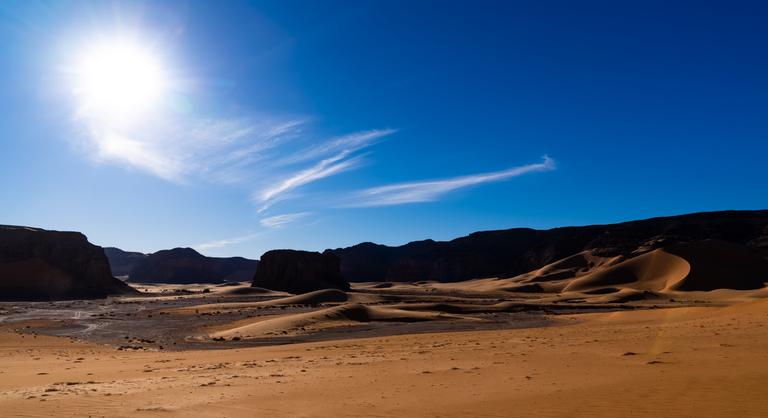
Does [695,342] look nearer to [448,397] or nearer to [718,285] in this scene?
[448,397]

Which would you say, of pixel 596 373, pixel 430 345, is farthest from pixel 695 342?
pixel 430 345

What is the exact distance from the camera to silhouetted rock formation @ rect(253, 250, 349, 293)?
9675 cm

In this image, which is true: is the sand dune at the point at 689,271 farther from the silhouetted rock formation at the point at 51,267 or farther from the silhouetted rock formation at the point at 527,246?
the silhouetted rock formation at the point at 51,267

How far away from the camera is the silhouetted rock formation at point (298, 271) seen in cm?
9675

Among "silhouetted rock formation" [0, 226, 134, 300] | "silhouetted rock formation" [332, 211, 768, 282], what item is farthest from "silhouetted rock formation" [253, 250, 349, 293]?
"silhouetted rock formation" [332, 211, 768, 282]

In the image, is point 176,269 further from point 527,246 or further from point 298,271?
point 527,246

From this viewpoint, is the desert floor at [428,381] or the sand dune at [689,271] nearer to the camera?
the desert floor at [428,381]

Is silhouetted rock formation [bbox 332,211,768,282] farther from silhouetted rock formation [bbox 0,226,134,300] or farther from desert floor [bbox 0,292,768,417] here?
desert floor [bbox 0,292,768,417]

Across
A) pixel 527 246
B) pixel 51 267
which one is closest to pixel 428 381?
pixel 51 267

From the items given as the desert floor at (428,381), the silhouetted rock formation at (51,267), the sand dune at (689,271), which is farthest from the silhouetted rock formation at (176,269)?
the desert floor at (428,381)

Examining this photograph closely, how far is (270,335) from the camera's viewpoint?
30703 mm

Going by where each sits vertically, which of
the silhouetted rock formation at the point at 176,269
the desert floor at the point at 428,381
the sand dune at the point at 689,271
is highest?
the silhouetted rock formation at the point at 176,269

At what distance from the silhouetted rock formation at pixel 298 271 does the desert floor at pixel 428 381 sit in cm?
7609

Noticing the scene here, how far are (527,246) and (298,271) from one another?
7393cm
